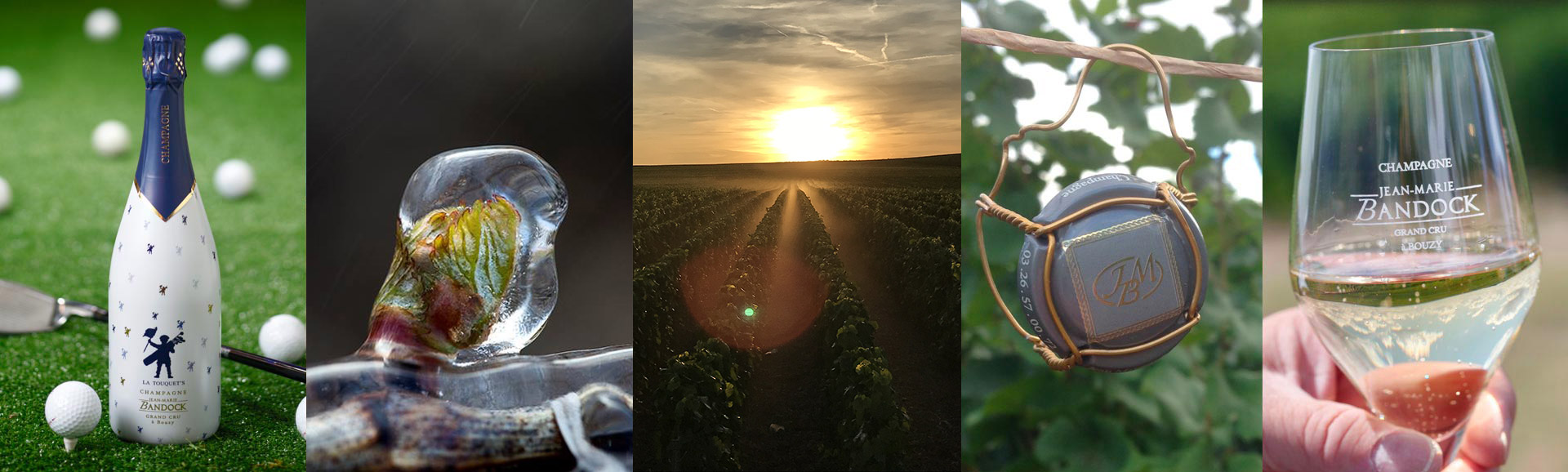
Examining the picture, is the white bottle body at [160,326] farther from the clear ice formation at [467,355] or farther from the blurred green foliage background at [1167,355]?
the blurred green foliage background at [1167,355]

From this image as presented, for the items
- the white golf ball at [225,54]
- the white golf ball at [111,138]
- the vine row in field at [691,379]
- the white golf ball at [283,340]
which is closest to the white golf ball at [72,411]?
the white golf ball at [283,340]

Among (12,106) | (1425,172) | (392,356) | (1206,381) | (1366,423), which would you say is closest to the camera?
(1425,172)

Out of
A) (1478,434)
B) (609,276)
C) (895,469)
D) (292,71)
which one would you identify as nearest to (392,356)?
(609,276)

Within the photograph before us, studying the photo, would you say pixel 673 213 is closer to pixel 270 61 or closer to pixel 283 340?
pixel 283 340

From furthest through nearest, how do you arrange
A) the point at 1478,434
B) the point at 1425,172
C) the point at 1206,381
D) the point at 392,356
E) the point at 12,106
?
the point at 12,106 < the point at 1206,381 < the point at 392,356 < the point at 1478,434 < the point at 1425,172

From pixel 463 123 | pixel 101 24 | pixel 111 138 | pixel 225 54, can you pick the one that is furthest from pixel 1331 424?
pixel 101 24

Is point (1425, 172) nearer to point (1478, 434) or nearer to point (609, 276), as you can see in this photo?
point (1478, 434)

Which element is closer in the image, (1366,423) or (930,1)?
(1366,423)
